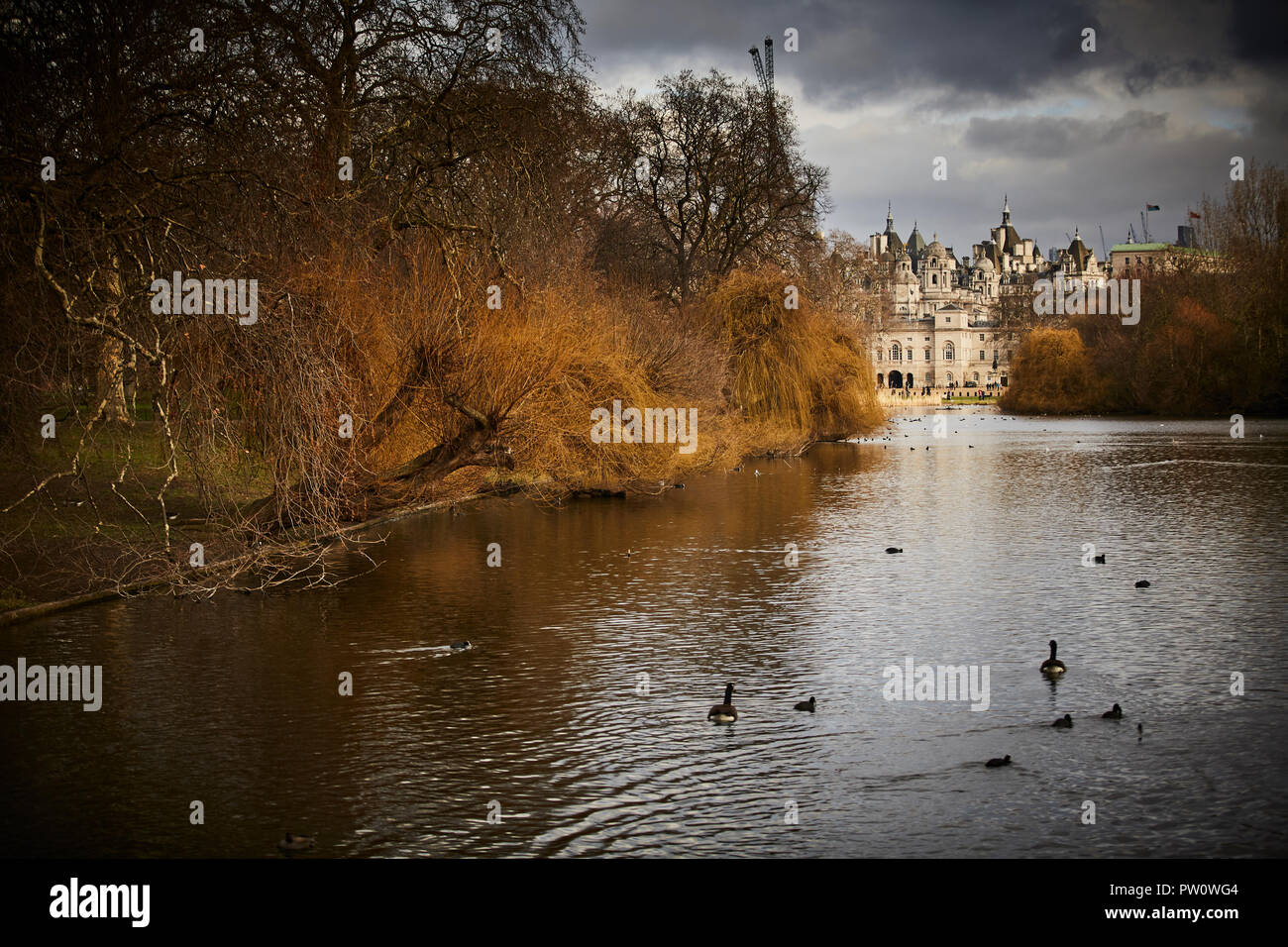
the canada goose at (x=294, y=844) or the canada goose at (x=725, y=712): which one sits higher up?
the canada goose at (x=725, y=712)

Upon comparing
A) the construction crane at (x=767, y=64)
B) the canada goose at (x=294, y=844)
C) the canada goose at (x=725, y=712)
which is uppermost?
the construction crane at (x=767, y=64)

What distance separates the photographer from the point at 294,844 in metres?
7.58

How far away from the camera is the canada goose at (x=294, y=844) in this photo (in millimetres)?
7566

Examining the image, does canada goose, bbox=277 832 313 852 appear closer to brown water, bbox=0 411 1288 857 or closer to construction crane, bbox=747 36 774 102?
brown water, bbox=0 411 1288 857

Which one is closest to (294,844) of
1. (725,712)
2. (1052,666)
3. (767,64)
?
(725,712)

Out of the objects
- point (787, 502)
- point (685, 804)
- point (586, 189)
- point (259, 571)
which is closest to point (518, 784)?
Answer: point (685, 804)

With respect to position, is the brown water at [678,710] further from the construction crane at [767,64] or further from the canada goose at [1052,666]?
the construction crane at [767,64]

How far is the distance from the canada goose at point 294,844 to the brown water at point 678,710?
0.10 m

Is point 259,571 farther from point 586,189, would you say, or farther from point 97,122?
point 586,189

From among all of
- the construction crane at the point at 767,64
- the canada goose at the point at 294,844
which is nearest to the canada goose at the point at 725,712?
the canada goose at the point at 294,844
